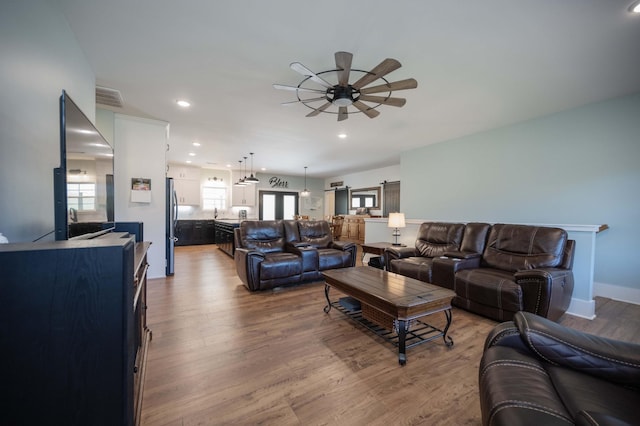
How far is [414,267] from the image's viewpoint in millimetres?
3580

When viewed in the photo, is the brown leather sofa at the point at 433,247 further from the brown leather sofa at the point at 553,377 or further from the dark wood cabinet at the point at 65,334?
the dark wood cabinet at the point at 65,334

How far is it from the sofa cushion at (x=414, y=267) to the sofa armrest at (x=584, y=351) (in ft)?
6.98

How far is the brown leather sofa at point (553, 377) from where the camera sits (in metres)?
0.93

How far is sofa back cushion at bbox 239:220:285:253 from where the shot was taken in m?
4.32

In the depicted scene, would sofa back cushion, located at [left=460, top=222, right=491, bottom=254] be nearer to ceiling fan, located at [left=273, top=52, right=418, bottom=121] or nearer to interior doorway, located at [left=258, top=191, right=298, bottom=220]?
ceiling fan, located at [left=273, top=52, right=418, bottom=121]

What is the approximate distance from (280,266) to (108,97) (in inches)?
130

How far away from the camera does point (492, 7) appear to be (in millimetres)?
1841

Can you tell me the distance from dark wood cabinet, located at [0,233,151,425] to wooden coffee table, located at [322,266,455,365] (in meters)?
1.81

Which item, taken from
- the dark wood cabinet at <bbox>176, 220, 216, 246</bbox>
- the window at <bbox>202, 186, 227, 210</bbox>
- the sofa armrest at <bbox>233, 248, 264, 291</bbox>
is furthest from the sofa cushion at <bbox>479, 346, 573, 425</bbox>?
the window at <bbox>202, 186, 227, 210</bbox>

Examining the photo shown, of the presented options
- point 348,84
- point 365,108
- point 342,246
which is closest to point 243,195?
point 342,246

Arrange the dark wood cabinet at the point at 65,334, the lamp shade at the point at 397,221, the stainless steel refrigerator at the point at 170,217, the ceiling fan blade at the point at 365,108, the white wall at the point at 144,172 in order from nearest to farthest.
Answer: the dark wood cabinet at the point at 65,334 → the ceiling fan blade at the point at 365,108 → the white wall at the point at 144,172 → the stainless steel refrigerator at the point at 170,217 → the lamp shade at the point at 397,221

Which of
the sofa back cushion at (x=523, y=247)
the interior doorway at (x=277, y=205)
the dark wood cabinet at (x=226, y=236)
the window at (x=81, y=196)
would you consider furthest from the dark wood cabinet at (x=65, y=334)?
the interior doorway at (x=277, y=205)

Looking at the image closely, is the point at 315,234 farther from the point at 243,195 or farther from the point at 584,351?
the point at 243,195

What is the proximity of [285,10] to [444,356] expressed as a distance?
3.05 m
